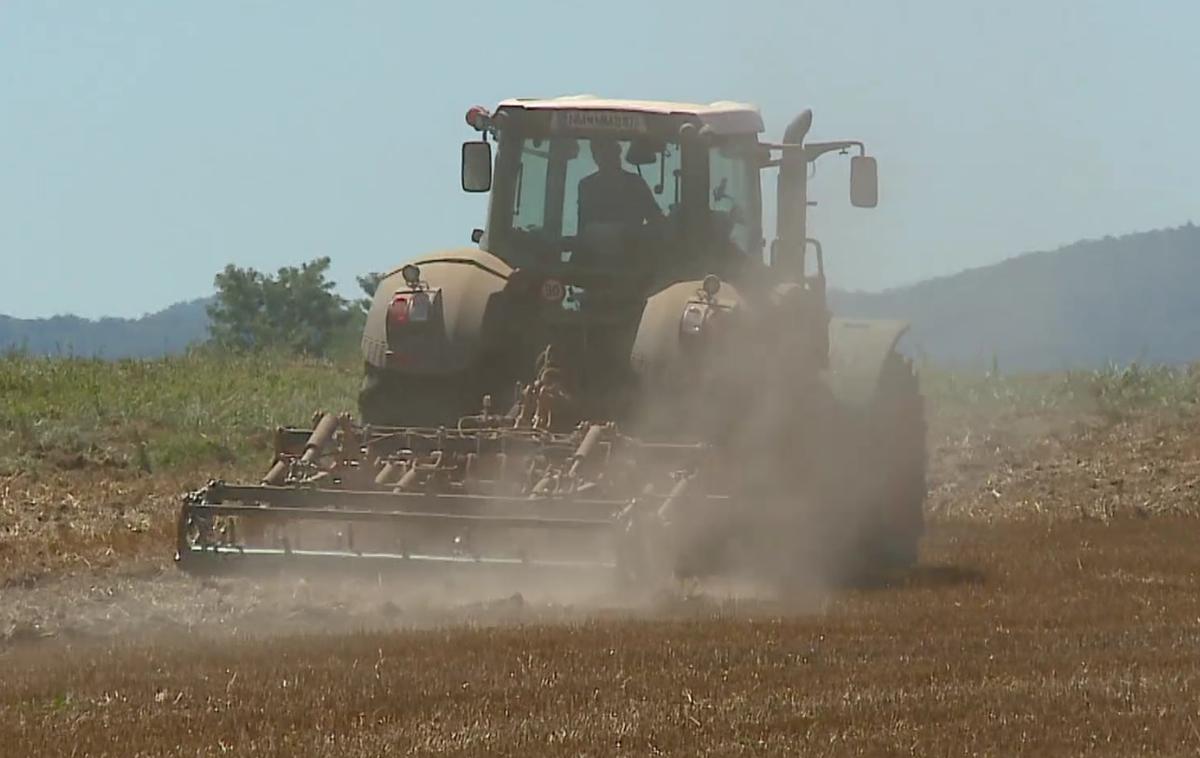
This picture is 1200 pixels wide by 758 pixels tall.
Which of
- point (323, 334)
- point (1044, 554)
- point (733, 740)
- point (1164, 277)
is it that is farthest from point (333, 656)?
point (1164, 277)

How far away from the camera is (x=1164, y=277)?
98375mm

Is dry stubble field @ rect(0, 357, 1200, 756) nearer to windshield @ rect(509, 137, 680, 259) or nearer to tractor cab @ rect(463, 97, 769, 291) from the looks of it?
tractor cab @ rect(463, 97, 769, 291)

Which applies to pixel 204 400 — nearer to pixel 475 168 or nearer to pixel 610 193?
pixel 475 168

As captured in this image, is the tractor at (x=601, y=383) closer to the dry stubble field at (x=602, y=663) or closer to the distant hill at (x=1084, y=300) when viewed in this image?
the dry stubble field at (x=602, y=663)

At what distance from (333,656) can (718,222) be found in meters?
4.97

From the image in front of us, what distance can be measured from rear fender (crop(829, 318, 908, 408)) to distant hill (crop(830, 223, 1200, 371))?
51267 mm

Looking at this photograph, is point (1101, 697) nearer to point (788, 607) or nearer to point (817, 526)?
point (788, 607)

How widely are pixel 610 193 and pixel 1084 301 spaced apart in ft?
271

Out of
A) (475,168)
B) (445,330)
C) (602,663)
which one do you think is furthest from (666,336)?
(602,663)

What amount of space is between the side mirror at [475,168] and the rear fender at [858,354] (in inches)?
106

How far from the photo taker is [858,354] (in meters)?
15.3

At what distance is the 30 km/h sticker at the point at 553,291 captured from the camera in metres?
14.0

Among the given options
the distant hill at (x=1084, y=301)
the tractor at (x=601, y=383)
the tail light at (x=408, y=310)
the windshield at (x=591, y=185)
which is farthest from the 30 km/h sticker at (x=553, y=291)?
the distant hill at (x=1084, y=301)

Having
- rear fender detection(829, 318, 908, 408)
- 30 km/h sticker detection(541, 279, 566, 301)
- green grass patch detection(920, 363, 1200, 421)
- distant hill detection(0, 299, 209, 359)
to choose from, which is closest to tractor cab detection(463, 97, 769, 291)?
30 km/h sticker detection(541, 279, 566, 301)
